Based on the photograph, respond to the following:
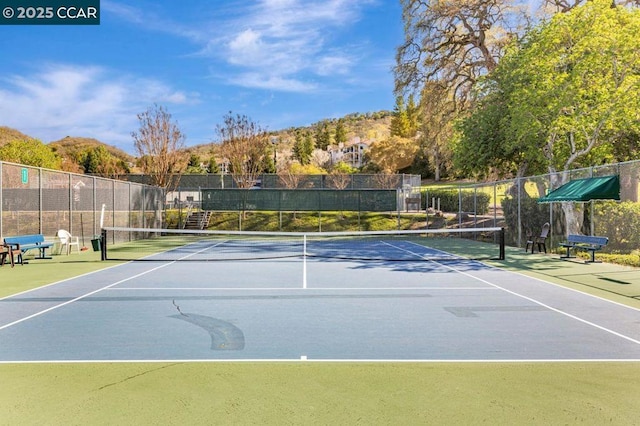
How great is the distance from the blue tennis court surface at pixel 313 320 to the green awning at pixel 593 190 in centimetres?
497

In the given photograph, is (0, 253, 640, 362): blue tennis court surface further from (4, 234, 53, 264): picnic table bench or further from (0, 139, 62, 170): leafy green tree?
(0, 139, 62, 170): leafy green tree

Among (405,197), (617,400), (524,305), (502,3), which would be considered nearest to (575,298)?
(524,305)

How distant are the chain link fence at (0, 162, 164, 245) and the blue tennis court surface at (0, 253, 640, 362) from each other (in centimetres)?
627

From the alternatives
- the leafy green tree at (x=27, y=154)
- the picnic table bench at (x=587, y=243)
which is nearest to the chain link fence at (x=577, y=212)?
the picnic table bench at (x=587, y=243)

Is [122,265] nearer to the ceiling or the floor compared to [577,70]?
nearer to the floor

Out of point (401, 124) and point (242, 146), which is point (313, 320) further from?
point (401, 124)

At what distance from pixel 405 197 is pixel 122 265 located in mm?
26118

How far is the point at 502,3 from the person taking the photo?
29781mm

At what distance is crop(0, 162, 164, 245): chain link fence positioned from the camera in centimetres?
1781

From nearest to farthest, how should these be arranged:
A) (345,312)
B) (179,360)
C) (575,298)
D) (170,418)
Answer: (170,418)
(179,360)
(345,312)
(575,298)

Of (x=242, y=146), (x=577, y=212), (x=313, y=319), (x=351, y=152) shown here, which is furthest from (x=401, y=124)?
(x=313, y=319)

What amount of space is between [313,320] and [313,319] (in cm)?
7

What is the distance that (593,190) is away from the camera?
16.0 m

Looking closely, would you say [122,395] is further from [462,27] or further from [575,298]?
[462,27]
